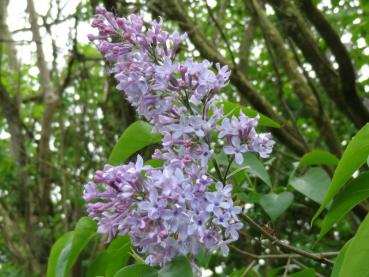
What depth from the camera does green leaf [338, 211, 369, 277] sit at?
2.31 feet

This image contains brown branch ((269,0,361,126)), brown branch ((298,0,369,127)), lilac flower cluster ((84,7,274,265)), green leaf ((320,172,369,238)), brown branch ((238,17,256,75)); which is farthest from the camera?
brown branch ((238,17,256,75))

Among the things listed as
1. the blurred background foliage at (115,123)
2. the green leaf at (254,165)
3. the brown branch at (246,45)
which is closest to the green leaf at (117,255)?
the green leaf at (254,165)

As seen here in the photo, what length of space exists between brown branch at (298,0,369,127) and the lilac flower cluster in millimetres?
1052

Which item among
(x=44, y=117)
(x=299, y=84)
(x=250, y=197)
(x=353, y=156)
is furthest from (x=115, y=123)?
(x=353, y=156)

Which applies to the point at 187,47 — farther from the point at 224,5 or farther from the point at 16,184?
the point at 16,184

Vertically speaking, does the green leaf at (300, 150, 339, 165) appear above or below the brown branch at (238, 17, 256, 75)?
below

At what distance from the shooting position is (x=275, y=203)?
1.32m

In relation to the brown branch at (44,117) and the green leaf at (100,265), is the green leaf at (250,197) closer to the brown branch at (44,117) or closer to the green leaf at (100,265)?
the green leaf at (100,265)

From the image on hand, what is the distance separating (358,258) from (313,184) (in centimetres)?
58

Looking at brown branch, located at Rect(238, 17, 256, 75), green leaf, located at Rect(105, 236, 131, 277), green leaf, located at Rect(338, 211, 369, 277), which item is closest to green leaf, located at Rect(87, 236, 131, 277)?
green leaf, located at Rect(105, 236, 131, 277)

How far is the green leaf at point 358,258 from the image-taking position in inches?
27.7

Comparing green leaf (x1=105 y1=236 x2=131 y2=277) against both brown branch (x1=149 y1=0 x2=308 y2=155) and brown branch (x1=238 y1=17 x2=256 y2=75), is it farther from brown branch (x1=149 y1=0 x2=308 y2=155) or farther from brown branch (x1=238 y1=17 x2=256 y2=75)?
brown branch (x1=238 y1=17 x2=256 y2=75)

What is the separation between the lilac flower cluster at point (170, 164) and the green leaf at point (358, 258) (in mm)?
191

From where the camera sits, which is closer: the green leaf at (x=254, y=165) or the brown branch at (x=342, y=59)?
the green leaf at (x=254, y=165)
